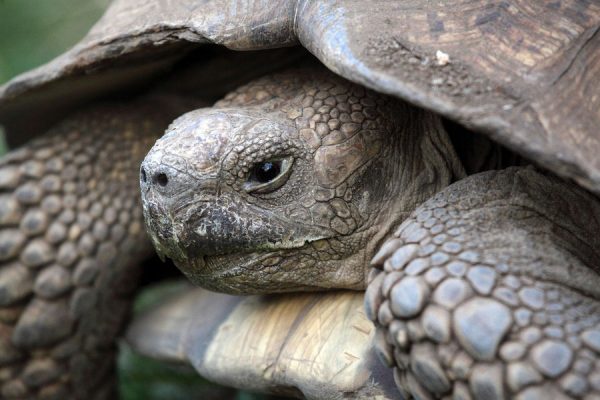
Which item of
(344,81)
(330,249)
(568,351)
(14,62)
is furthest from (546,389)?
(14,62)

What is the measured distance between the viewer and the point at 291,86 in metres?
1.86

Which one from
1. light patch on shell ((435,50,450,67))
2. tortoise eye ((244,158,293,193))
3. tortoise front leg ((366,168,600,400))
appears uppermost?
light patch on shell ((435,50,450,67))

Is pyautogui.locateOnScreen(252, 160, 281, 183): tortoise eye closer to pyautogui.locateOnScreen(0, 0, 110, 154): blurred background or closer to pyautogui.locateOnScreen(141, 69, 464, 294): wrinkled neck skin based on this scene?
pyautogui.locateOnScreen(141, 69, 464, 294): wrinkled neck skin

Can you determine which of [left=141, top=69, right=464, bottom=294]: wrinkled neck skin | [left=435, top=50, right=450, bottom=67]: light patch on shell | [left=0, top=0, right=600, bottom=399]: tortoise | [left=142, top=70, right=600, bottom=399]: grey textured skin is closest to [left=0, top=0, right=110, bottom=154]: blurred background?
[left=0, top=0, right=600, bottom=399]: tortoise

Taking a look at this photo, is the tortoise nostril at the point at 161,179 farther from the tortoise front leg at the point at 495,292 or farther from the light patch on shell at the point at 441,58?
the light patch on shell at the point at 441,58

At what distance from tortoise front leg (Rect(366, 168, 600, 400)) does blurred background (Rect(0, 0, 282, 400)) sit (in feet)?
6.02

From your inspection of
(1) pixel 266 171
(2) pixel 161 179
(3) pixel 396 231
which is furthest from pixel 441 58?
(2) pixel 161 179

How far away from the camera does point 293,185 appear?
164 cm

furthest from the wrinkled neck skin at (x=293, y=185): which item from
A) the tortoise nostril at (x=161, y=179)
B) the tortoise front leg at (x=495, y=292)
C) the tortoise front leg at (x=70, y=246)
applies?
the tortoise front leg at (x=70, y=246)

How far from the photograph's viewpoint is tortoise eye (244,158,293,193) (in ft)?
5.29

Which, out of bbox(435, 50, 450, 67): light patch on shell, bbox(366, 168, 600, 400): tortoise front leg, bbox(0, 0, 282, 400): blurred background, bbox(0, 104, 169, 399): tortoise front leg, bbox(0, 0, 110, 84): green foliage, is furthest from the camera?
bbox(0, 0, 110, 84): green foliage

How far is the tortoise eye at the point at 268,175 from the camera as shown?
1.61 metres

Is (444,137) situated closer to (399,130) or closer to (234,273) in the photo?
(399,130)

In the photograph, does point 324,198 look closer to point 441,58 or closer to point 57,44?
point 441,58
